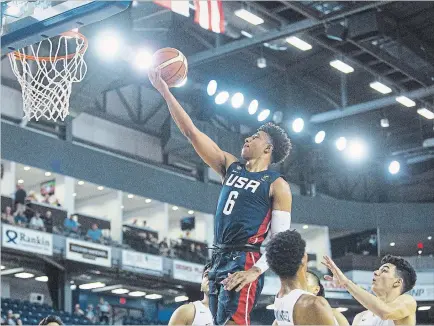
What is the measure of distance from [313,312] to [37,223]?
21.7 m

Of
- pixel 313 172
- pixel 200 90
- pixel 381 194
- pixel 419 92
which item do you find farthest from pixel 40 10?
pixel 381 194

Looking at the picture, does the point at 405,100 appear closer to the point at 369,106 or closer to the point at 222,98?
the point at 369,106

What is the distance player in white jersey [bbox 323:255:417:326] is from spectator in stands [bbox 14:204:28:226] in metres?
19.6

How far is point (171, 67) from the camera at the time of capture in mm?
6199

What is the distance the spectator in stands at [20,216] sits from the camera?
25.3 m

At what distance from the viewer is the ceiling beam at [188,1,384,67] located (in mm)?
22078

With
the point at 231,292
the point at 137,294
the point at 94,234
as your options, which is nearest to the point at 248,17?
the point at 94,234

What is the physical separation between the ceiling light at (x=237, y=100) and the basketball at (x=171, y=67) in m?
21.2

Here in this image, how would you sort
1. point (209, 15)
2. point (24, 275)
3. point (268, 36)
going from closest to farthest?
point (209, 15) → point (268, 36) → point (24, 275)

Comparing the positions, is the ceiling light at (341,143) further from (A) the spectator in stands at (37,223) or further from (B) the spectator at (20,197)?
(B) the spectator at (20,197)

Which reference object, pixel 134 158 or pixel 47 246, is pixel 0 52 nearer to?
pixel 47 246

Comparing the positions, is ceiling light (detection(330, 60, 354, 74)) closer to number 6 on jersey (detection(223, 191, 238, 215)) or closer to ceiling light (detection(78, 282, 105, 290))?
ceiling light (detection(78, 282, 105, 290))

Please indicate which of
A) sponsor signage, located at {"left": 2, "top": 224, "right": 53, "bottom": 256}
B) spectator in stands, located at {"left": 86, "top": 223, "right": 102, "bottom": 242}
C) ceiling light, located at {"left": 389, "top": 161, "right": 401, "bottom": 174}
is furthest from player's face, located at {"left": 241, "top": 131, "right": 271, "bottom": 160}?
ceiling light, located at {"left": 389, "top": 161, "right": 401, "bottom": 174}

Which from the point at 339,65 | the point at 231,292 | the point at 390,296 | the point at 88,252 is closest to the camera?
the point at 231,292
